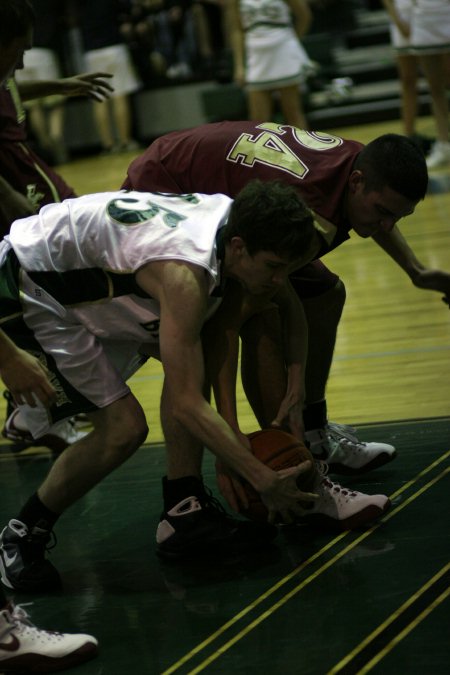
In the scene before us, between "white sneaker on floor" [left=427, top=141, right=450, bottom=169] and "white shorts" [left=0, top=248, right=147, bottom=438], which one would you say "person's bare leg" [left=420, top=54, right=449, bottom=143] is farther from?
"white shorts" [left=0, top=248, right=147, bottom=438]

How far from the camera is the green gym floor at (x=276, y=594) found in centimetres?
271

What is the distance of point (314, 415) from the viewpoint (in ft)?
12.6

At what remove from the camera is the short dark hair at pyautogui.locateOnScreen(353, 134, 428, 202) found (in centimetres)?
335

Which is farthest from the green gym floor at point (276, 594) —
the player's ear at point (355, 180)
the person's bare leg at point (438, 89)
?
the person's bare leg at point (438, 89)

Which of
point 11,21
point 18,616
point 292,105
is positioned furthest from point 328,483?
point 292,105

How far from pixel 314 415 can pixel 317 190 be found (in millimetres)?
773

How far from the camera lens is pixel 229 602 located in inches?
120

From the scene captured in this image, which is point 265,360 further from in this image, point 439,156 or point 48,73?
point 48,73

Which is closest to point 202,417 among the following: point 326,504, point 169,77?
point 326,504

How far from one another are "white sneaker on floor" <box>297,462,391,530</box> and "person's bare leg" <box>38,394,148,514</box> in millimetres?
557

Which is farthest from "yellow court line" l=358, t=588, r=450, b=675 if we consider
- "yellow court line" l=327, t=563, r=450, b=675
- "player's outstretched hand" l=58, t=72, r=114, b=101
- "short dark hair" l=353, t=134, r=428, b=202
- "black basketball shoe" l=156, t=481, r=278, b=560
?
"player's outstretched hand" l=58, t=72, r=114, b=101

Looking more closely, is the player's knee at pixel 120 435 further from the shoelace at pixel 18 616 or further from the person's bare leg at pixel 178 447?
the shoelace at pixel 18 616

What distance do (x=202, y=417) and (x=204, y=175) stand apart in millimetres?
979

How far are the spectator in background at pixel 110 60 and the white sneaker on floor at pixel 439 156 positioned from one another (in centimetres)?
441
